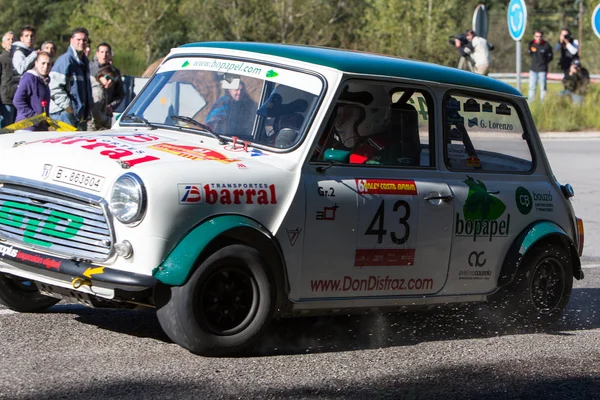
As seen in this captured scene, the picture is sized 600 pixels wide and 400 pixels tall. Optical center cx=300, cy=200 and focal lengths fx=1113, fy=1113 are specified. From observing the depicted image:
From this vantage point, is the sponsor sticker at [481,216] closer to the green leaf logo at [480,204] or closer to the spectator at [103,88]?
the green leaf logo at [480,204]

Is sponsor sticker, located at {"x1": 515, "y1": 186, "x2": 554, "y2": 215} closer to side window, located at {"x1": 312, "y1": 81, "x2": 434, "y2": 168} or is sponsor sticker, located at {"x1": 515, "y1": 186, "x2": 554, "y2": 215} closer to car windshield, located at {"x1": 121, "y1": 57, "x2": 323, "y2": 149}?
side window, located at {"x1": 312, "y1": 81, "x2": 434, "y2": 168}

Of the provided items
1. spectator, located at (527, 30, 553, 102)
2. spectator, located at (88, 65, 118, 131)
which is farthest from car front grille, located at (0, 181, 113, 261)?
spectator, located at (527, 30, 553, 102)

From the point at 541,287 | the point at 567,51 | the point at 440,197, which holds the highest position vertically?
the point at 440,197

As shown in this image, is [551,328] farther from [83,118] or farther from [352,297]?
[83,118]

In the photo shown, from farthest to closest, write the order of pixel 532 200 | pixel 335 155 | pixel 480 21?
pixel 480 21 < pixel 532 200 < pixel 335 155

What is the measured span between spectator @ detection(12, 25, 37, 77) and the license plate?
27.3 ft

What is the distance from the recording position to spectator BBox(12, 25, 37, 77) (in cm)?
1390

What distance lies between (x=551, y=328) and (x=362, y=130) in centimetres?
214

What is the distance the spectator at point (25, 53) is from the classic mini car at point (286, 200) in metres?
6.87

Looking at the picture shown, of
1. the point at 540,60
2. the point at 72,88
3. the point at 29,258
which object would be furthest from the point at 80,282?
the point at 540,60

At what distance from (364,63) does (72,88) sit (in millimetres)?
5483

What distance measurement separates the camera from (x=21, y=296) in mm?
6953

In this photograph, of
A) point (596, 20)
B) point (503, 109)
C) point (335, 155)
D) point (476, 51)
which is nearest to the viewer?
point (335, 155)

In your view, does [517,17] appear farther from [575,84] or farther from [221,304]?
[221,304]
